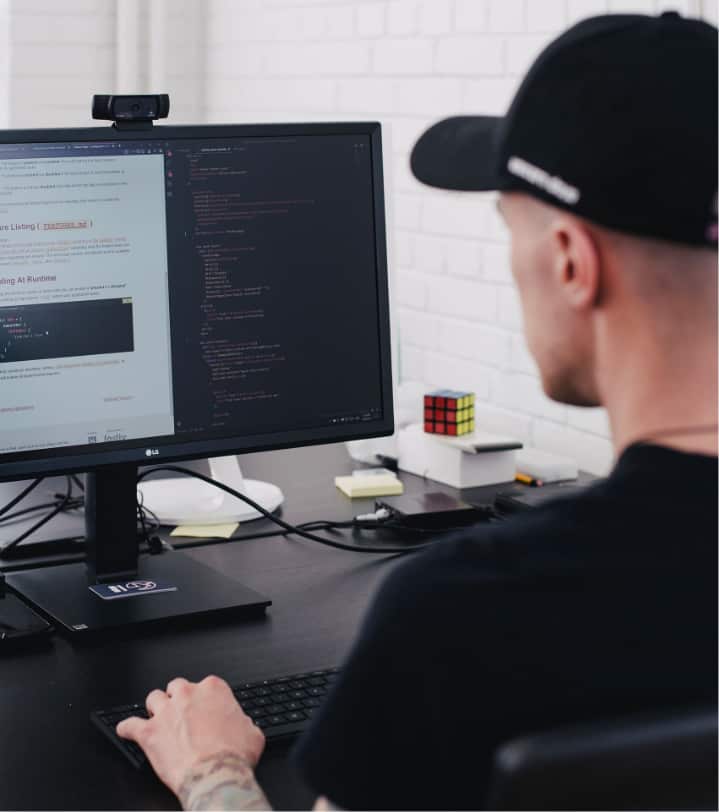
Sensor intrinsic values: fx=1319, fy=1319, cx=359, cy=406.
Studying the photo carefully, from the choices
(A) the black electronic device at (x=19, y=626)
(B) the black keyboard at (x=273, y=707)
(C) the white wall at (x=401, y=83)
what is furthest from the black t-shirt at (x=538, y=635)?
(C) the white wall at (x=401, y=83)

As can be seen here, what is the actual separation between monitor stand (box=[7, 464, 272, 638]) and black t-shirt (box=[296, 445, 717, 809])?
71 cm

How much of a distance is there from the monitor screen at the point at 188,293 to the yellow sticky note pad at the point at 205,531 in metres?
0.26

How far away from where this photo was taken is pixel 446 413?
82.7 inches

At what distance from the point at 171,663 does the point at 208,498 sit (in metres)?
0.54

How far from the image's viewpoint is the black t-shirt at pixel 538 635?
0.79 meters

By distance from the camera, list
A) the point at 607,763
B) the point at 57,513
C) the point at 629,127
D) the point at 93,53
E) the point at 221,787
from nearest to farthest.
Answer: the point at 607,763 < the point at 629,127 < the point at 221,787 < the point at 57,513 < the point at 93,53

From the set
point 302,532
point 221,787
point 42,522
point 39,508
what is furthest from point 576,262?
point 39,508

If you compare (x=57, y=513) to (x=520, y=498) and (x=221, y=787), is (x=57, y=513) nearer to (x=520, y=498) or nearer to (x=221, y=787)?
(x=520, y=498)

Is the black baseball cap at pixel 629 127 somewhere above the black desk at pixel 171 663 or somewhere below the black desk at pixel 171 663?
above

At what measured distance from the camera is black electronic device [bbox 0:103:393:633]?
1.47m

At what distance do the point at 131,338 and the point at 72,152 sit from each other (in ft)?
0.72

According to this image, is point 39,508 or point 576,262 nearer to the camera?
point 576,262

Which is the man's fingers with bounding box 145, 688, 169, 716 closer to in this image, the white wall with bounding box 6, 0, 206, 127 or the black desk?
the black desk

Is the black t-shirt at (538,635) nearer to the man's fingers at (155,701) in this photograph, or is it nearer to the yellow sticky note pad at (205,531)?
the man's fingers at (155,701)
